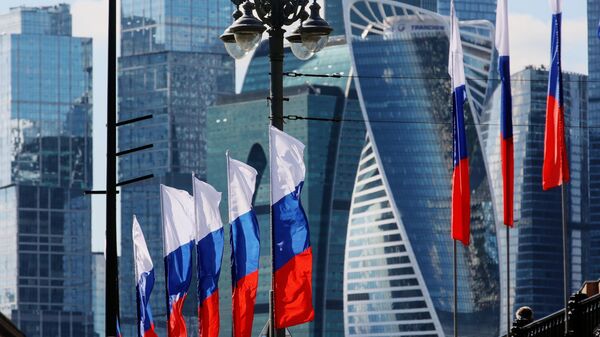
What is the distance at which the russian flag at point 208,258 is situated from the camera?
41688mm

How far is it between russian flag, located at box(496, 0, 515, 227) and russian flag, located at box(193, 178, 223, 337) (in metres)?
5.75

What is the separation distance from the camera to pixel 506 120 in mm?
45156

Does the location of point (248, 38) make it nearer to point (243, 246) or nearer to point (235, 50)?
point (235, 50)

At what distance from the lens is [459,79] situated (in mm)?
46500

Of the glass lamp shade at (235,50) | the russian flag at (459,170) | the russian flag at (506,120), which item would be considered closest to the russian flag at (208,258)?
the russian flag at (459,170)

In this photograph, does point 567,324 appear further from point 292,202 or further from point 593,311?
point 292,202

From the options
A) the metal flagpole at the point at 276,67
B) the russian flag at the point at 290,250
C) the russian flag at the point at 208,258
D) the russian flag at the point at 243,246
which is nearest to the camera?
the metal flagpole at the point at 276,67

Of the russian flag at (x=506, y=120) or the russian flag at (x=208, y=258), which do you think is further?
the russian flag at (x=506, y=120)

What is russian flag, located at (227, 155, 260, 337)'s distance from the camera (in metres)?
39.5

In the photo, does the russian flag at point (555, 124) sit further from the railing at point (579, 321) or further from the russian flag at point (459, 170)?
the railing at point (579, 321)

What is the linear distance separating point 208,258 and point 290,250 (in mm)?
5209

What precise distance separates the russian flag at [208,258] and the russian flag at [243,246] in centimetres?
115

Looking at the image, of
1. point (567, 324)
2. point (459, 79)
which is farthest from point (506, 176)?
point (567, 324)

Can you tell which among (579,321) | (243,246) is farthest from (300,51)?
(579,321)
